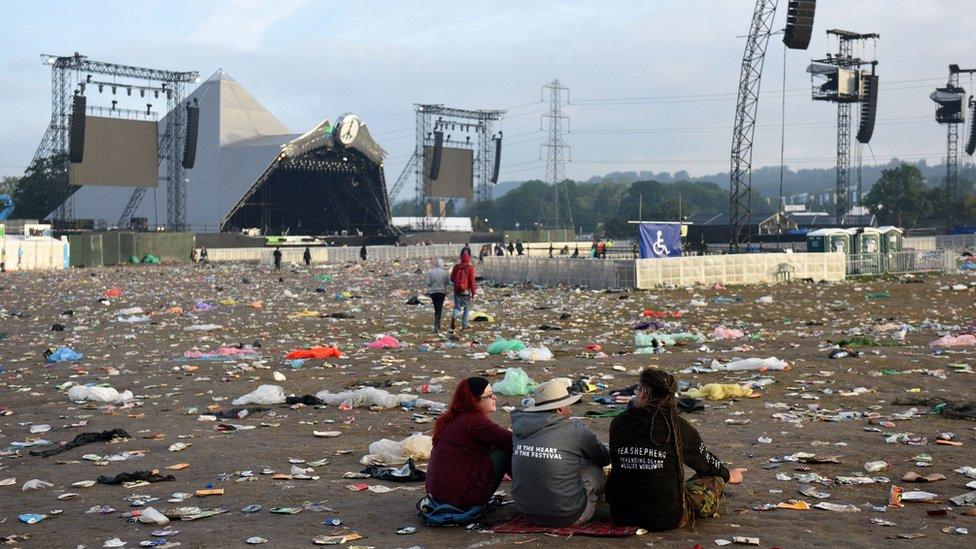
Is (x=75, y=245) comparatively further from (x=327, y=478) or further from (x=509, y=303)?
(x=327, y=478)

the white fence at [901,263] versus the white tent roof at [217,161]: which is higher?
the white tent roof at [217,161]

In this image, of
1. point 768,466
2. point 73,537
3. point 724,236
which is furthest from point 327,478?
point 724,236

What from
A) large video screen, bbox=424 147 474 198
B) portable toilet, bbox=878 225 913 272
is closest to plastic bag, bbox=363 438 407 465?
portable toilet, bbox=878 225 913 272

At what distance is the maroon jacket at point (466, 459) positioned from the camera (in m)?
6.17

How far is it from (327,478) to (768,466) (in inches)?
129

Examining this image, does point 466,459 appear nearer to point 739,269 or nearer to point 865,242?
point 739,269

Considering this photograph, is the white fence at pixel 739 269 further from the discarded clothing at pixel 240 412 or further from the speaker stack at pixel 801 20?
the discarded clothing at pixel 240 412

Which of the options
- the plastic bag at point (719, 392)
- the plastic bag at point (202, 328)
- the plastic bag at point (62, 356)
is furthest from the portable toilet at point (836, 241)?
the plastic bag at point (62, 356)

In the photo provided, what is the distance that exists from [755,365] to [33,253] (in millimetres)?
45456

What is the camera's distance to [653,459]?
5695mm

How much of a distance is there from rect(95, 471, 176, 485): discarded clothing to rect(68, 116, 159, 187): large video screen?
2189 inches

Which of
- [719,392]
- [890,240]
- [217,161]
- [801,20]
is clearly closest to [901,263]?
[890,240]

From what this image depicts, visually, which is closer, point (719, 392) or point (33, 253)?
point (719, 392)

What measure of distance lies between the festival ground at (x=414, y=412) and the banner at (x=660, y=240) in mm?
2813
